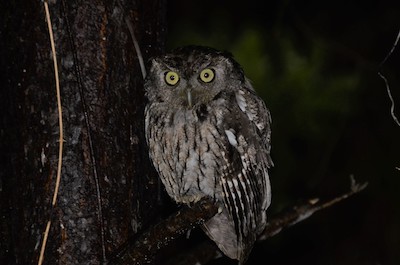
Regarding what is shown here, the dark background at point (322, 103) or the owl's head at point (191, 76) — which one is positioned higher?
the owl's head at point (191, 76)

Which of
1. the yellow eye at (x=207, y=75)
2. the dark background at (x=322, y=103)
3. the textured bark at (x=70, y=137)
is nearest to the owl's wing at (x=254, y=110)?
the yellow eye at (x=207, y=75)

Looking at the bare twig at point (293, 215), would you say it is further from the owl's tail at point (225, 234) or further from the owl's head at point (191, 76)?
the owl's head at point (191, 76)

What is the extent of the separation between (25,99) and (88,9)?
35 cm

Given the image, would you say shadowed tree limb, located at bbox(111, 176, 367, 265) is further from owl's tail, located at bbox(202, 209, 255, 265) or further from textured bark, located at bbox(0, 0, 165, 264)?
Answer: textured bark, located at bbox(0, 0, 165, 264)

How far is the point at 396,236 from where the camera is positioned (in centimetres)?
398

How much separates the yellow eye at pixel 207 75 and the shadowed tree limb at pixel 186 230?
1.41ft

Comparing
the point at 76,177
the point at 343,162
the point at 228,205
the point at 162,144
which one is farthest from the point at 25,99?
the point at 343,162

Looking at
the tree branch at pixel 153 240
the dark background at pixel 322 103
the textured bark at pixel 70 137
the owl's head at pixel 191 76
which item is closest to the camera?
the tree branch at pixel 153 240

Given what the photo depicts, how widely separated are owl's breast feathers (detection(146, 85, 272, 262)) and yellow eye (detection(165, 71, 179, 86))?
92 mm

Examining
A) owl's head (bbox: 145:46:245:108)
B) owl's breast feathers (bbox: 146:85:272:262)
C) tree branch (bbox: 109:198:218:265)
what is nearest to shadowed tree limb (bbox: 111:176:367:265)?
tree branch (bbox: 109:198:218:265)

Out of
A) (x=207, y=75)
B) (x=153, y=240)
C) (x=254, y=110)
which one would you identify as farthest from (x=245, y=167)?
(x=153, y=240)

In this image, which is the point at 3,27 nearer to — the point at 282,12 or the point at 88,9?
the point at 88,9

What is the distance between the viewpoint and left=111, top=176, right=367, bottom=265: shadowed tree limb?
176 cm

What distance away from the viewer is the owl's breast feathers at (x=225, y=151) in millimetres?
2273
